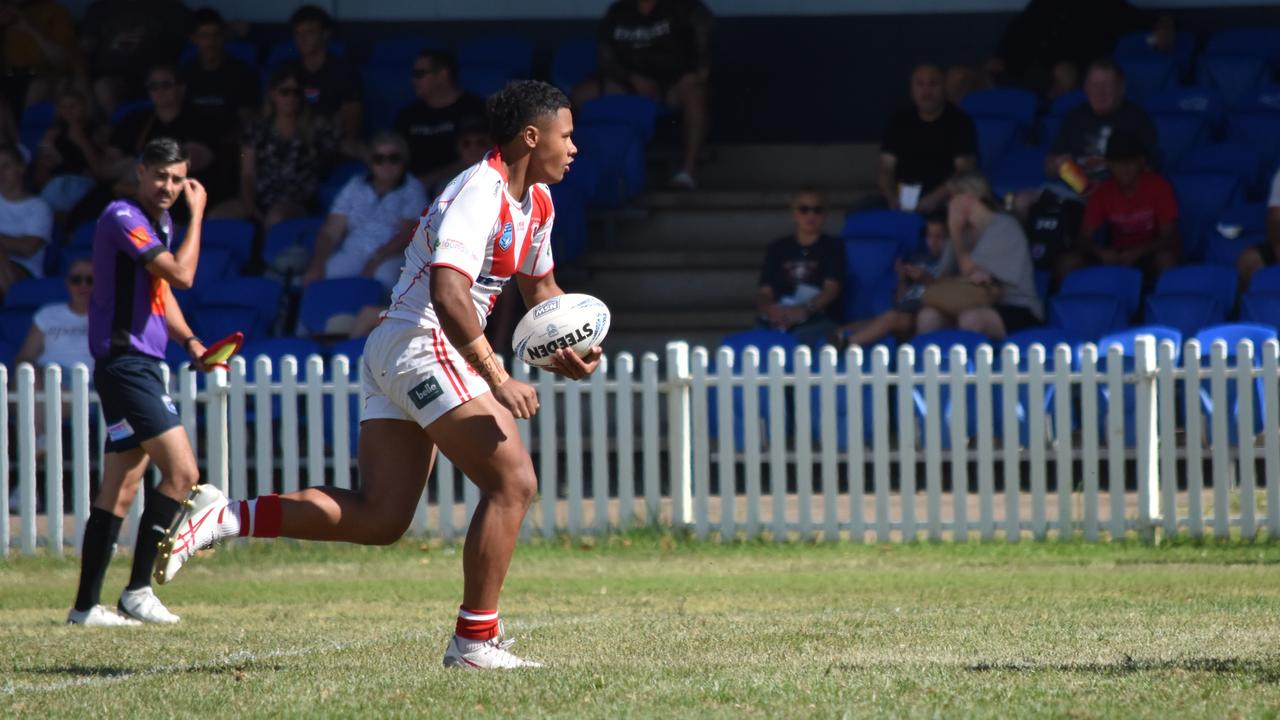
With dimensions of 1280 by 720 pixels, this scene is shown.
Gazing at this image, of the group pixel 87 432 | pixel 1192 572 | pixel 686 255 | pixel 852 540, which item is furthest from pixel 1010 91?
pixel 87 432

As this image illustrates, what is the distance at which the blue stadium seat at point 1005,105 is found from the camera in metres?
15.4

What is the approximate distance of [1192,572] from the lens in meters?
9.77

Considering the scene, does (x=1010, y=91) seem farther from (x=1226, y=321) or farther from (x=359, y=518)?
(x=359, y=518)

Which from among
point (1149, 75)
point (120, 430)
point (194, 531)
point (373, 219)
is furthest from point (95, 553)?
point (1149, 75)

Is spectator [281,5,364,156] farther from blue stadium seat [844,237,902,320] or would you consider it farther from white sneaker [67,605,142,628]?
white sneaker [67,605,142,628]

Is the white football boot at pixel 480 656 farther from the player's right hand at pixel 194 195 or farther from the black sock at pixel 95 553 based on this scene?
the player's right hand at pixel 194 195

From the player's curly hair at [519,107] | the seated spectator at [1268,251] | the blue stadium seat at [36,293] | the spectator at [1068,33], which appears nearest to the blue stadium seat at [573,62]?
the spectator at [1068,33]

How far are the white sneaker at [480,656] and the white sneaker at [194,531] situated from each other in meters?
0.89

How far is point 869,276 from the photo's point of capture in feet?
45.8

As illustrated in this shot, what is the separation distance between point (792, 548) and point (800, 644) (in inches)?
180

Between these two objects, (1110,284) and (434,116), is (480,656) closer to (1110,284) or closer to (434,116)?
(1110,284)

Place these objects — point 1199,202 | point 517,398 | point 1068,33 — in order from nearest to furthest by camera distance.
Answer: point 517,398 → point 1199,202 → point 1068,33

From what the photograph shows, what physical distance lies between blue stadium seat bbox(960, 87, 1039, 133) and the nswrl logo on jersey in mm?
9906

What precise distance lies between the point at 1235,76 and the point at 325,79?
Answer: 26.0ft
